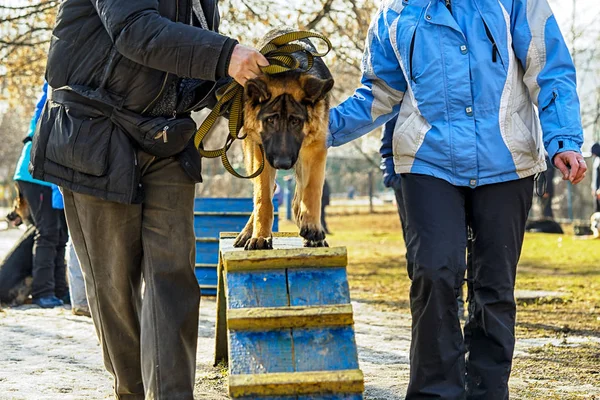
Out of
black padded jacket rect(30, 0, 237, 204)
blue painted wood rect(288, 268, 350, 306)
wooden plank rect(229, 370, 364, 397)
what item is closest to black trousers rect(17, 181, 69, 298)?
black padded jacket rect(30, 0, 237, 204)

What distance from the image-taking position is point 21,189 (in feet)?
27.2

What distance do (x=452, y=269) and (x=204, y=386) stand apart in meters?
1.87

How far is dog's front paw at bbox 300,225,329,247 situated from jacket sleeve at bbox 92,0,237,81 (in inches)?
39.9

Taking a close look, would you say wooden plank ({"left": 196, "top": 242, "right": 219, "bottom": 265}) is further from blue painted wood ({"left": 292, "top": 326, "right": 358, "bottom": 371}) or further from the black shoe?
blue painted wood ({"left": 292, "top": 326, "right": 358, "bottom": 371})

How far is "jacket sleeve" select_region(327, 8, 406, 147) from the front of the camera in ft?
13.4

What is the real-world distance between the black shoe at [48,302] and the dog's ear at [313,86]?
5.49 meters

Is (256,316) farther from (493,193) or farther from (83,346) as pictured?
(83,346)

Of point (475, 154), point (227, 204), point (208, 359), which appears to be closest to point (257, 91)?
point (475, 154)

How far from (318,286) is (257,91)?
98cm

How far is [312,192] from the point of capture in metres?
4.19

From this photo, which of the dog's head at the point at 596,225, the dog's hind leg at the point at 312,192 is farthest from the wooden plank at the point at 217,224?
the dog's head at the point at 596,225

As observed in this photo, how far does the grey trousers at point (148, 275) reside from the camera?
12.4 ft

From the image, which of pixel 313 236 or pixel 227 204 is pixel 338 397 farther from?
pixel 227 204

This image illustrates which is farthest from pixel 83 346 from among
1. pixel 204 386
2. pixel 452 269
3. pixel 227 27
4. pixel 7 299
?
pixel 227 27
